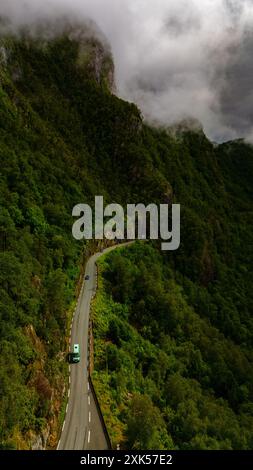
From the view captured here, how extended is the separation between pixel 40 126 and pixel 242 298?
89.8 m

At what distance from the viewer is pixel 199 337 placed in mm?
90188

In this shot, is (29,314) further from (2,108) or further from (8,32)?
(8,32)

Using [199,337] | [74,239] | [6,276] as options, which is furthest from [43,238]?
[199,337]

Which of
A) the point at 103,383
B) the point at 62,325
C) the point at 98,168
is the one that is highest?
the point at 98,168

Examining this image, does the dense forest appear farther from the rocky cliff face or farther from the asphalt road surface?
the asphalt road surface

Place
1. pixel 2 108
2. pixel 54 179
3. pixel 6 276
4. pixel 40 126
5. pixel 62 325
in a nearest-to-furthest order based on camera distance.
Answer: pixel 6 276 < pixel 62 325 < pixel 54 179 < pixel 2 108 < pixel 40 126

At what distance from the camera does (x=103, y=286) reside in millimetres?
78500

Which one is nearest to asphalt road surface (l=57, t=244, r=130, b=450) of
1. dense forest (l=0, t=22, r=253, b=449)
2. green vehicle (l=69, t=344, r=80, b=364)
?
green vehicle (l=69, t=344, r=80, b=364)

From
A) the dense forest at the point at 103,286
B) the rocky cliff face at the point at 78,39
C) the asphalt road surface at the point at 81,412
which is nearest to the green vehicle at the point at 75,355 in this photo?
the asphalt road surface at the point at 81,412

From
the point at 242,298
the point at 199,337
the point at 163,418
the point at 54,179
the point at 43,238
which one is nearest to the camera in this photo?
the point at 163,418

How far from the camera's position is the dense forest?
43.9m

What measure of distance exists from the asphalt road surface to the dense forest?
143 cm

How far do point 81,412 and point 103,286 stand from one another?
3557cm

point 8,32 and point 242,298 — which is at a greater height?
point 8,32
